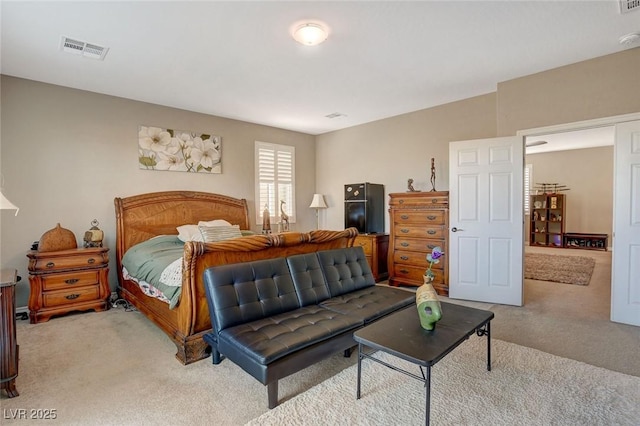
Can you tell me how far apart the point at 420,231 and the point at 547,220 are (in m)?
6.54

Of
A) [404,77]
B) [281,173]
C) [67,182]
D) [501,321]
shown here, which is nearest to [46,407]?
[67,182]

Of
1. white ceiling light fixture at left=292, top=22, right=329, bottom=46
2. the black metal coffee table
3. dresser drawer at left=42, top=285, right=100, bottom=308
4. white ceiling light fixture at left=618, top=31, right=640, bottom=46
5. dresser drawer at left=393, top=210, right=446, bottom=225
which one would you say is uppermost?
white ceiling light fixture at left=618, top=31, right=640, bottom=46

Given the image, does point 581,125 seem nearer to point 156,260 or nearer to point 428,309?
point 428,309

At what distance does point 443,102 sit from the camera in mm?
4809

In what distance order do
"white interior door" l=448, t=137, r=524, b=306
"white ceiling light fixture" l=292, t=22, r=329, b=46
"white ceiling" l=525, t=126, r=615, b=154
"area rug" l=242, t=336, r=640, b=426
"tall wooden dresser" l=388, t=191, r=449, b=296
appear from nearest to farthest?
"area rug" l=242, t=336, r=640, b=426 < "white ceiling light fixture" l=292, t=22, r=329, b=46 < "white interior door" l=448, t=137, r=524, b=306 < "tall wooden dresser" l=388, t=191, r=449, b=296 < "white ceiling" l=525, t=126, r=615, b=154

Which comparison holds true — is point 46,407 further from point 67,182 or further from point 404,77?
point 404,77

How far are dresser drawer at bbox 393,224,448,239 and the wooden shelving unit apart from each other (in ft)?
20.8

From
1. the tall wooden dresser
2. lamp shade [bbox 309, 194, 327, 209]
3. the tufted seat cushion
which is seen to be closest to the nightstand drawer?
the tufted seat cushion

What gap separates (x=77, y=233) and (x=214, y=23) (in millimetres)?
3199

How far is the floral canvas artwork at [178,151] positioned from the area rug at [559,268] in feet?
18.4

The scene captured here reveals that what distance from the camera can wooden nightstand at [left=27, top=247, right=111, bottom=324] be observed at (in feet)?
11.5

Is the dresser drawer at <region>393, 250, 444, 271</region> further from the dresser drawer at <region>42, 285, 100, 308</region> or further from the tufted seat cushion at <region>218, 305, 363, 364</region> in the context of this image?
the dresser drawer at <region>42, 285, 100, 308</region>

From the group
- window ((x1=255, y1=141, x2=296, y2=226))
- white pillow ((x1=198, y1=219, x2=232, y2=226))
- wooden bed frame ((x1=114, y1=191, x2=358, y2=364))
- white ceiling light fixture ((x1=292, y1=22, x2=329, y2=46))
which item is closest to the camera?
wooden bed frame ((x1=114, y1=191, x2=358, y2=364))

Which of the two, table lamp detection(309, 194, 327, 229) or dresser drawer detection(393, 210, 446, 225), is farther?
table lamp detection(309, 194, 327, 229)
